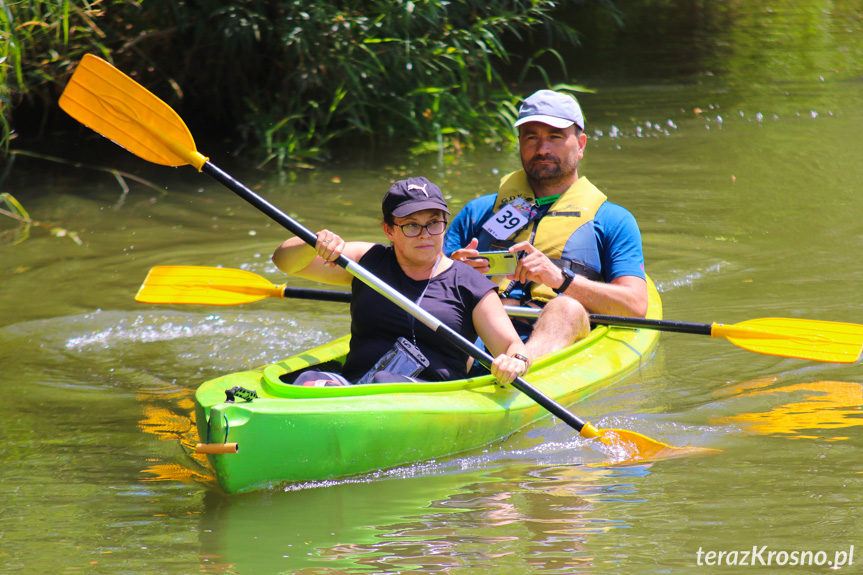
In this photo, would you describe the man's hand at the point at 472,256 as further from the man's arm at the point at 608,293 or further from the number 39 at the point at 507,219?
the number 39 at the point at 507,219

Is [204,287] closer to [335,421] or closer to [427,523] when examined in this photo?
[335,421]

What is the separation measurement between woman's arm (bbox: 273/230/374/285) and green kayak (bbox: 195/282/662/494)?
319 millimetres

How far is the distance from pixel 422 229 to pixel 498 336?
458 millimetres

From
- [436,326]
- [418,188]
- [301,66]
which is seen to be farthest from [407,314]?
[301,66]

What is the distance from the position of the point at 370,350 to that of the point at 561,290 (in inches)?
39.5

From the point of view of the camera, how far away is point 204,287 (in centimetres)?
421

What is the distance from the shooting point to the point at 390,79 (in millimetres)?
8312

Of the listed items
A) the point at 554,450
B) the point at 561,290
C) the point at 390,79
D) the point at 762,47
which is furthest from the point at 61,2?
the point at 762,47

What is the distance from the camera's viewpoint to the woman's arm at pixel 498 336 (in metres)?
3.19

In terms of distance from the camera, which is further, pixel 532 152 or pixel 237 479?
pixel 532 152

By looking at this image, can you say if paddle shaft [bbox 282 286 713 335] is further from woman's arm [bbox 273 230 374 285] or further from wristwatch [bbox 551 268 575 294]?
woman's arm [bbox 273 230 374 285]

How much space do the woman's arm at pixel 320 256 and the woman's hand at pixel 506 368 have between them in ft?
2.10

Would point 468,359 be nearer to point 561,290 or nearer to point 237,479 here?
point 561,290

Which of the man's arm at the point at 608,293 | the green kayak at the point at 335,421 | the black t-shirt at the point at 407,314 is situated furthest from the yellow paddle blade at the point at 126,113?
the man's arm at the point at 608,293
